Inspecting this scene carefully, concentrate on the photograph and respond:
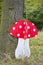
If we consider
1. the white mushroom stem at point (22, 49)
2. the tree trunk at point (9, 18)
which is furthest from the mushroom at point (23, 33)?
the tree trunk at point (9, 18)

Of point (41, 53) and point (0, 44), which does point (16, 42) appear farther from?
point (41, 53)

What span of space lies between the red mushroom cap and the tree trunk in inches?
17.4

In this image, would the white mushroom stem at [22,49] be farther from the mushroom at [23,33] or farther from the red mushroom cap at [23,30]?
the red mushroom cap at [23,30]

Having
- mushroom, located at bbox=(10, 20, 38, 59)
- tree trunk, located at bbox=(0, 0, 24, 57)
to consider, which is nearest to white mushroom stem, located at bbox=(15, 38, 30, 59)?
mushroom, located at bbox=(10, 20, 38, 59)

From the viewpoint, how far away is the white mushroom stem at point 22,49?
25.6 feet

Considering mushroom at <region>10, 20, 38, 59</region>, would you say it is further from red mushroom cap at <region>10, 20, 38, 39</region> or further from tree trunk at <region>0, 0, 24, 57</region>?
tree trunk at <region>0, 0, 24, 57</region>

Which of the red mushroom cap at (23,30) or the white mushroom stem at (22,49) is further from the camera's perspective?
the white mushroom stem at (22,49)

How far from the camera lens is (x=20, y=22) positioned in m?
7.84

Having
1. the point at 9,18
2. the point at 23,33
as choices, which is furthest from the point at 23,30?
the point at 9,18

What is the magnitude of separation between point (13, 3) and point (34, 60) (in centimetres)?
174

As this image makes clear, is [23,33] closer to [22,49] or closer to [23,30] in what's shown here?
[23,30]

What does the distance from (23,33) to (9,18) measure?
862mm

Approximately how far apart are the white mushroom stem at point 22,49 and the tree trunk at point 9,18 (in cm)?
38

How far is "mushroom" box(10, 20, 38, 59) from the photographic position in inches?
303
